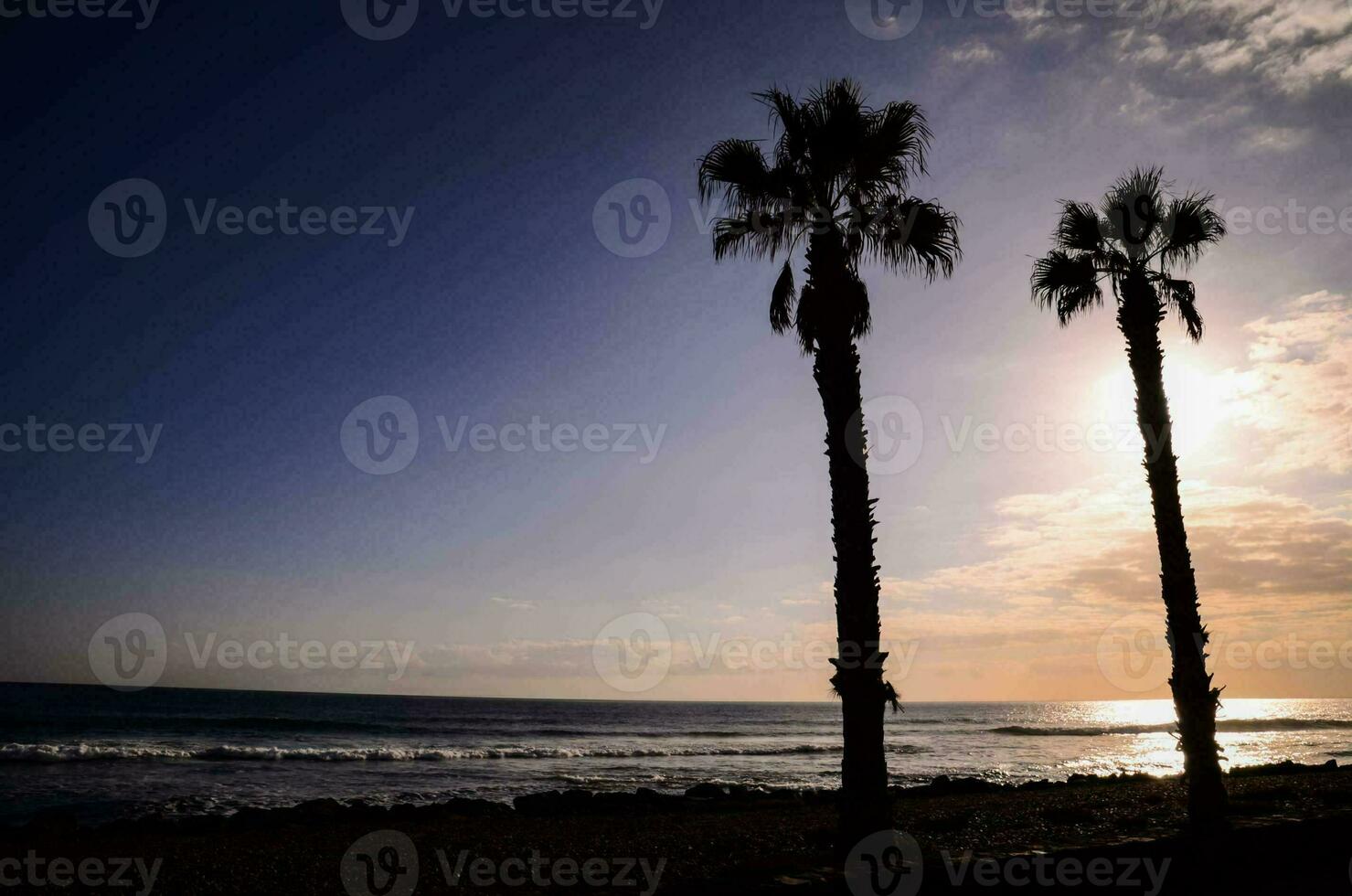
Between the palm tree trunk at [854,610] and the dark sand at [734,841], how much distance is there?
896 millimetres

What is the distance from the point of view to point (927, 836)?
1266 centimetres

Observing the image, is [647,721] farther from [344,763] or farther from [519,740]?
[344,763]

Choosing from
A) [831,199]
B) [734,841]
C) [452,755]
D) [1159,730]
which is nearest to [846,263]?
[831,199]

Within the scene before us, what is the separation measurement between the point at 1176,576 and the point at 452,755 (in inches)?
1466

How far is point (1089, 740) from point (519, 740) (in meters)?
42.5

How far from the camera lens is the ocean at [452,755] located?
25.6 metres

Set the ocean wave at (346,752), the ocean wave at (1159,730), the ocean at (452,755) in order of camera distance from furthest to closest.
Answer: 1. the ocean wave at (1159,730)
2. the ocean wave at (346,752)
3. the ocean at (452,755)

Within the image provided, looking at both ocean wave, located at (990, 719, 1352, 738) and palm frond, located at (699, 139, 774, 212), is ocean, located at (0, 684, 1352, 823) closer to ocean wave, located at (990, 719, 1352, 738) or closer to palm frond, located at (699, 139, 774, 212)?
ocean wave, located at (990, 719, 1352, 738)

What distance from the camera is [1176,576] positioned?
12289mm

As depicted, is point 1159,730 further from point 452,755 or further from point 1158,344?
point 1158,344

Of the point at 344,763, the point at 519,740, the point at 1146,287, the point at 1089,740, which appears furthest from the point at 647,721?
the point at 1146,287

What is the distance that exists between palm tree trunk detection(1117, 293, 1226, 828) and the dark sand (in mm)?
778

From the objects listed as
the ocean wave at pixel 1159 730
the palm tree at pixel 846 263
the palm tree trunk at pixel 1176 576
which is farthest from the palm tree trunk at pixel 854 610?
the ocean wave at pixel 1159 730

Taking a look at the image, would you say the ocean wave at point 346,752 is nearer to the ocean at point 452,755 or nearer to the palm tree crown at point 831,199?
the ocean at point 452,755
